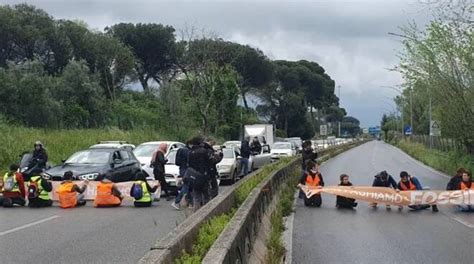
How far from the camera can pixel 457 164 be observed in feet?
112

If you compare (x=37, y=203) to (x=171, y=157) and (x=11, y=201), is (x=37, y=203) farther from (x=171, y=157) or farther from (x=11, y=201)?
(x=171, y=157)

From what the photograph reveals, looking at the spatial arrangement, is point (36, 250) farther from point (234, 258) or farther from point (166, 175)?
point (166, 175)

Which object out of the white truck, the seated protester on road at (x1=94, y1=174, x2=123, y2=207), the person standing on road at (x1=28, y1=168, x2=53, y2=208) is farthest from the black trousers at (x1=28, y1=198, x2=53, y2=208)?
the white truck

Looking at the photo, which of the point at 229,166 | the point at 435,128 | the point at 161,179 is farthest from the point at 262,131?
the point at 161,179

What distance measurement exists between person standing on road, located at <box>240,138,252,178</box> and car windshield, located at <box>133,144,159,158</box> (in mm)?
3758

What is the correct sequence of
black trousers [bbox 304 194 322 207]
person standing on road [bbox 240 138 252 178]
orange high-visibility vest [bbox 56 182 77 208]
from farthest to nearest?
person standing on road [bbox 240 138 252 178], black trousers [bbox 304 194 322 207], orange high-visibility vest [bbox 56 182 77 208]

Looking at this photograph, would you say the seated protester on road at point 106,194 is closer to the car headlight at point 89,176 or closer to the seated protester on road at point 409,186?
the car headlight at point 89,176

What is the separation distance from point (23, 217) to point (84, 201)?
2.60 metres

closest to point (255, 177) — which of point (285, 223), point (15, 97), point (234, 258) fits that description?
point (285, 223)

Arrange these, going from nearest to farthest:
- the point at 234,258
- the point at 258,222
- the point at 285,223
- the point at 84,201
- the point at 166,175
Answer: the point at 234,258, the point at 258,222, the point at 285,223, the point at 84,201, the point at 166,175

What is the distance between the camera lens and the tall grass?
28667mm

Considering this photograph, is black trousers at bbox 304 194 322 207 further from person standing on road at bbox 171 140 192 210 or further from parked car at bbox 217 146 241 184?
parked car at bbox 217 146 241 184

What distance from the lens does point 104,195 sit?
1702 centimetres

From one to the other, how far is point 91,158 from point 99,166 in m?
0.92
